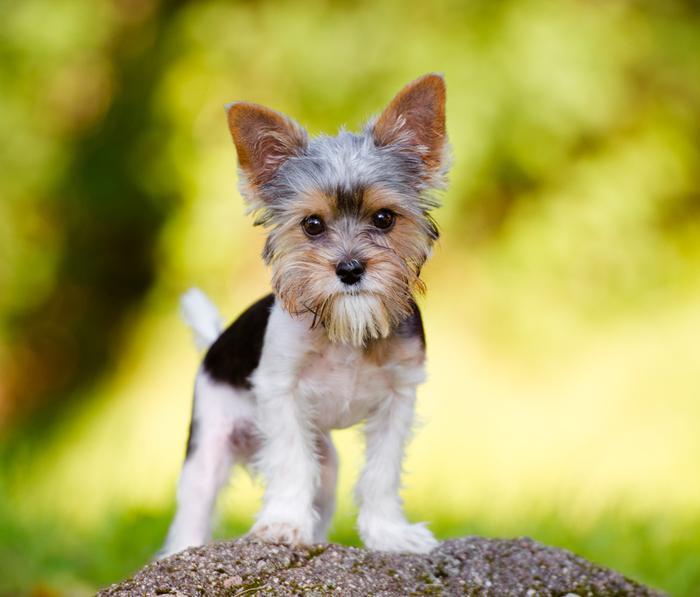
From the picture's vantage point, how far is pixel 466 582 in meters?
4.26

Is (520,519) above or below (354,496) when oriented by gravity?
above

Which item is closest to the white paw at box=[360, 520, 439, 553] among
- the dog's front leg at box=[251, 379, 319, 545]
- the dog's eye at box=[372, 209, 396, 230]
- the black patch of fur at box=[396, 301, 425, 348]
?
the dog's front leg at box=[251, 379, 319, 545]

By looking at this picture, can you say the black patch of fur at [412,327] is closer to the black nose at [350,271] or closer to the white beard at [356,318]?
the white beard at [356,318]

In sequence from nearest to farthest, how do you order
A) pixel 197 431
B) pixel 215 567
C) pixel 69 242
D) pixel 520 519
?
pixel 215 567, pixel 197 431, pixel 520 519, pixel 69 242

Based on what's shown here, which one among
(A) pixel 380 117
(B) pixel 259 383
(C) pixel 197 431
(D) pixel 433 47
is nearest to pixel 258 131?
(A) pixel 380 117

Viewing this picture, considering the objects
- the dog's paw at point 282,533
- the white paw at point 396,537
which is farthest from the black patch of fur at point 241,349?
the white paw at point 396,537

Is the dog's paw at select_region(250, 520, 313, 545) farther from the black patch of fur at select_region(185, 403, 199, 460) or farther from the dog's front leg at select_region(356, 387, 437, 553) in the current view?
the black patch of fur at select_region(185, 403, 199, 460)

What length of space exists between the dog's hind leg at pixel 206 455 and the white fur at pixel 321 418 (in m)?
0.32

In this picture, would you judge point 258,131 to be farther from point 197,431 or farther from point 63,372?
point 63,372

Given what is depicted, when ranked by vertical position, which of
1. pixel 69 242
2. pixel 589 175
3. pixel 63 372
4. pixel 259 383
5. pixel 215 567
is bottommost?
pixel 215 567

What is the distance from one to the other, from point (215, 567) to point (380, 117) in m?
1.93

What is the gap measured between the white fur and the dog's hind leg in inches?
12.6

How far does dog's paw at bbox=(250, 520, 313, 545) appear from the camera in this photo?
443 cm

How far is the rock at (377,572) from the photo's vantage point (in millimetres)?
3963
